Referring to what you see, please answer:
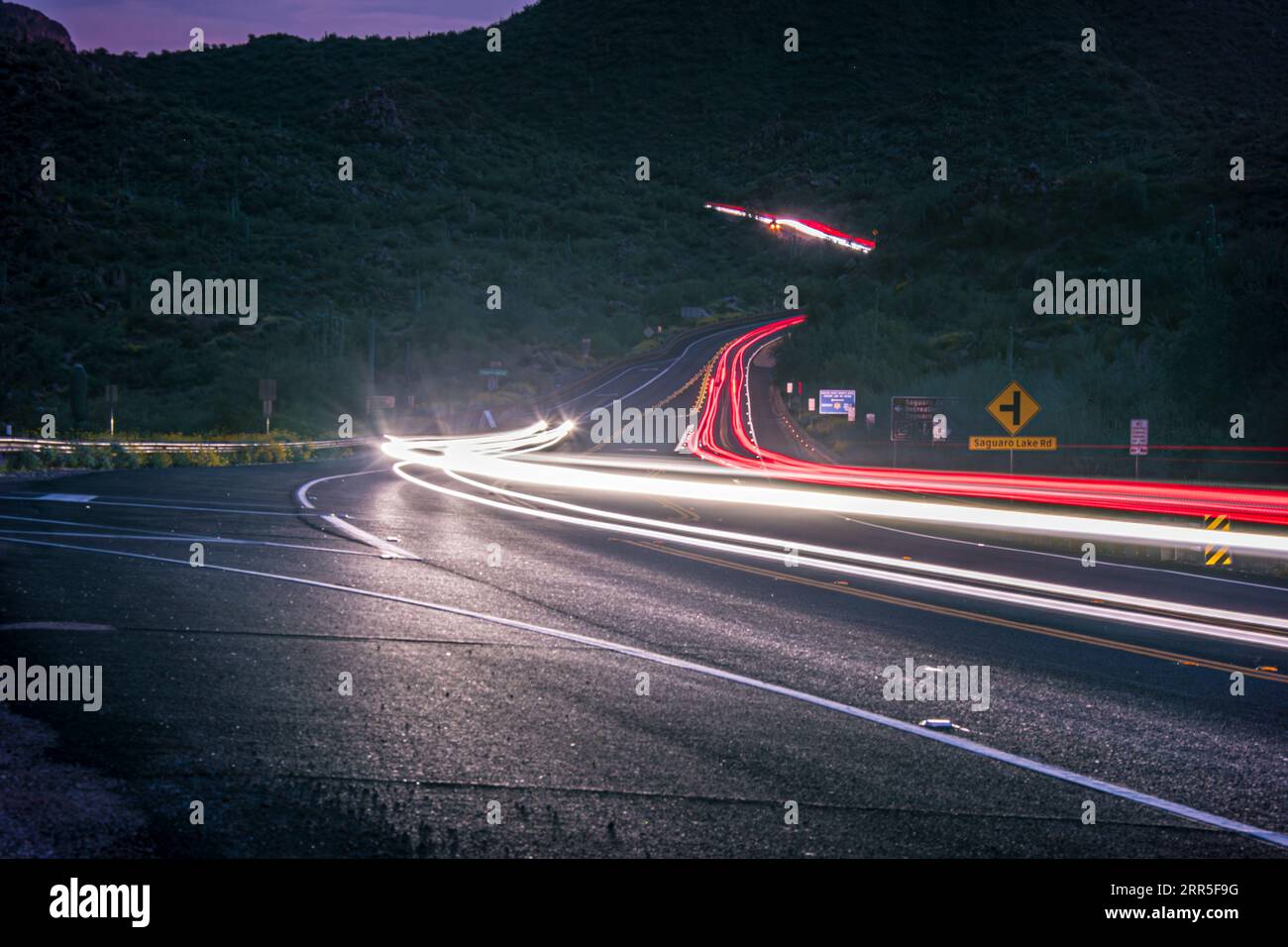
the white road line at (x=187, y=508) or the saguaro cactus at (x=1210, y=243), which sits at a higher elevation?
the saguaro cactus at (x=1210, y=243)

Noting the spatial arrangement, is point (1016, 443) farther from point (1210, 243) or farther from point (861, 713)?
point (1210, 243)

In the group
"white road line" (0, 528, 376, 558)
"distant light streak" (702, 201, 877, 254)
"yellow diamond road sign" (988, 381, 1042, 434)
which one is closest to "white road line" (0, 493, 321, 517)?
"white road line" (0, 528, 376, 558)

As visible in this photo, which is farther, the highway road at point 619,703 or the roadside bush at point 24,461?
the roadside bush at point 24,461

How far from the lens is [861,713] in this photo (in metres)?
7.86

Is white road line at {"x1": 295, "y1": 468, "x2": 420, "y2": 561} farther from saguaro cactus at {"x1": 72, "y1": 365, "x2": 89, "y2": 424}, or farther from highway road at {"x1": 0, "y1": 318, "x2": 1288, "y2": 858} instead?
saguaro cactus at {"x1": 72, "y1": 365, "x2": 89, "y2": 424}

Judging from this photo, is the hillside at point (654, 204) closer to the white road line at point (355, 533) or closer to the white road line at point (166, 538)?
the white road line at point (355, 533)

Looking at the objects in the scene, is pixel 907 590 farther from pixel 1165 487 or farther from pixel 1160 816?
pixel 1165 487

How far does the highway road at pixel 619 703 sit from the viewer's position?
5551 millimetres

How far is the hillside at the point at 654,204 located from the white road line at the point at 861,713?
30132 mm

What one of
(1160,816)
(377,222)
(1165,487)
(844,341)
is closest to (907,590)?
(1160,816)

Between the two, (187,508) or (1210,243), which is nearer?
(187,508)

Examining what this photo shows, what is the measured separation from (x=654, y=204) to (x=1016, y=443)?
133436mm

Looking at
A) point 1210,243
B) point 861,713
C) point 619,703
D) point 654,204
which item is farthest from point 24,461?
point 654,204

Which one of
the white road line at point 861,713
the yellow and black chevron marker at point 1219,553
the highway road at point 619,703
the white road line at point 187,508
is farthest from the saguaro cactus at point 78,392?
the yellow and black chevron marker at point 1219,553
